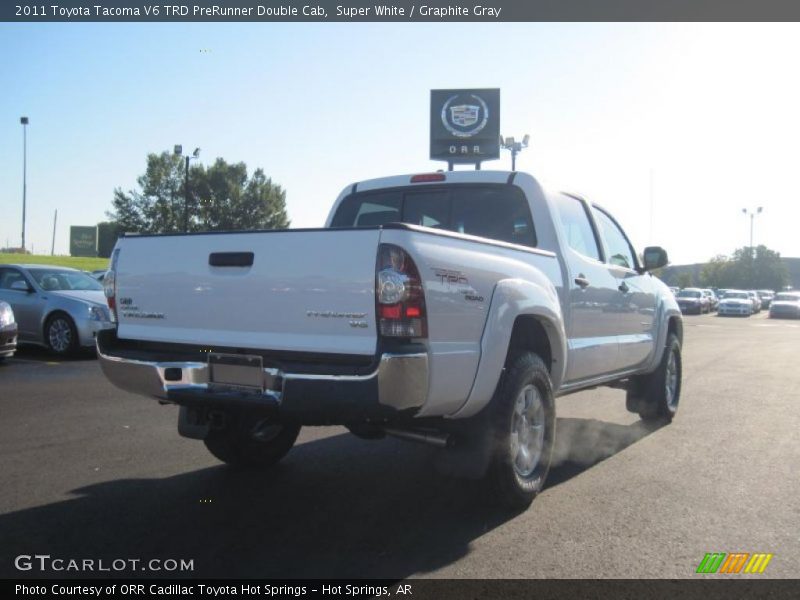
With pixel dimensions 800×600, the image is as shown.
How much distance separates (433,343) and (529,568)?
3.78 feet

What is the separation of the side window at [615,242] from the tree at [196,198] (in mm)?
50765

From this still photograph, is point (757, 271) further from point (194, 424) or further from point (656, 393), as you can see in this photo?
point (194, 424)

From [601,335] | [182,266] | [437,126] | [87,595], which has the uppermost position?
[437,126]

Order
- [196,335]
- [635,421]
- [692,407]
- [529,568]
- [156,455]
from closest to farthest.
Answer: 1. [529,568]
2. [196,335]
3. [156,455]
4. [635,421]
5. [692,407]

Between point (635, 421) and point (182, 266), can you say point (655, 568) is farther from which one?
point (635, 421)

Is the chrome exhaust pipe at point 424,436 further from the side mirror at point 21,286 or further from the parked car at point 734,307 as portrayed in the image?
the parked car at point 734,307

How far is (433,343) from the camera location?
12.1 feet

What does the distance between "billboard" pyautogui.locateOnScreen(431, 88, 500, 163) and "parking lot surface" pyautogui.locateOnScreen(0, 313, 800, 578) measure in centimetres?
2404

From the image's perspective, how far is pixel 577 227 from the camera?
598cm

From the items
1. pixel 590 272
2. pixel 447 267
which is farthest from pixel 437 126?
pixel 447 267

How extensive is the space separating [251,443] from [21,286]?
9399 millimetres

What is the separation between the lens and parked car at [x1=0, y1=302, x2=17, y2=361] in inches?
427

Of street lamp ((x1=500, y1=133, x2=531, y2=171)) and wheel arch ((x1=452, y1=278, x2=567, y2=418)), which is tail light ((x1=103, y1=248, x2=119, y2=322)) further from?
street lamp ((x1=500, y1=133, x2=531, y2=171))

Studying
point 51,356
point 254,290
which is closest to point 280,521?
point 254,290
